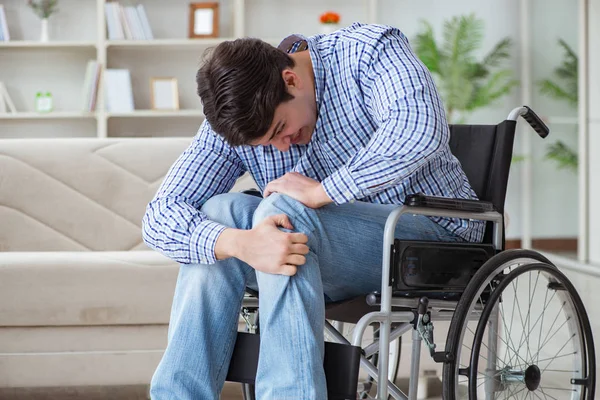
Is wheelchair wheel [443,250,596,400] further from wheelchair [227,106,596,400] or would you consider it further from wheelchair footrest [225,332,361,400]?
wheelchair footrest [225,332,361,400]

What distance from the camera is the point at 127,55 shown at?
5.64 m

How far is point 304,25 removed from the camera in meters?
5.76

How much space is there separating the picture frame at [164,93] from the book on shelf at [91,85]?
373 mm

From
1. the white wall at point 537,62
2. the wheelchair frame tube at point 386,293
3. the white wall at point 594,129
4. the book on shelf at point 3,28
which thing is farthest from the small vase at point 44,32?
the wheelchair frame tube at point 386,293

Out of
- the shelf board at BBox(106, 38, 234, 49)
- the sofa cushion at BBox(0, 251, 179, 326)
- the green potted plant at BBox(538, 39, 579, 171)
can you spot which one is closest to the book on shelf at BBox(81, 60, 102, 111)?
the shelf board at BBox(106, 38, 234, 49)

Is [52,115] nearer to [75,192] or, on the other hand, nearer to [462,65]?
[462,65]

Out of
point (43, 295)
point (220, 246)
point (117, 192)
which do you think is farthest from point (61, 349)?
point (220, 246)

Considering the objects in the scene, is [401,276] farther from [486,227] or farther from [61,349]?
[61,349]

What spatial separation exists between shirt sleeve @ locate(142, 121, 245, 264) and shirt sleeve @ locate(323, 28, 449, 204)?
0.22 meters

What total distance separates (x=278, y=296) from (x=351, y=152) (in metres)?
0.37

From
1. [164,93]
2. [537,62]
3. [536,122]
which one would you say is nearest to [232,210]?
[536,122]

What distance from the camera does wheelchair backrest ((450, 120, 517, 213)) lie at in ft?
5.35

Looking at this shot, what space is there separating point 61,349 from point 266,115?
1179mm

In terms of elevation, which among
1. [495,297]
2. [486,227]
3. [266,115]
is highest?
[266,115]
